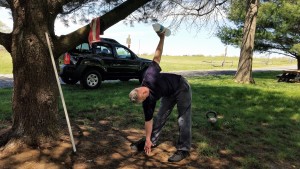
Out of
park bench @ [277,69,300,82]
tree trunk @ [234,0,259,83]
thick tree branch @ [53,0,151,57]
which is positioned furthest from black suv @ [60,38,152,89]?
park bench @ [277,69,300,82]

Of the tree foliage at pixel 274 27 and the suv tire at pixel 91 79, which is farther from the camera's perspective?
the tree foliage at pixel 274 27

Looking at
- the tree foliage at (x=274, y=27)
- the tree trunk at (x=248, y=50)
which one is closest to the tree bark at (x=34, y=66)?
the tree trunk at (x=248, y=50)

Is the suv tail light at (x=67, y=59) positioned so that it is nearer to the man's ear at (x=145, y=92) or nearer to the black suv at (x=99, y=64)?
the black suv at (x=99, y=64)

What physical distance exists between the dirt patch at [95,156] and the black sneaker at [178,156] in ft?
0.20

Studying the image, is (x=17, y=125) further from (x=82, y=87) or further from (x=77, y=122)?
(x=82, y=87)

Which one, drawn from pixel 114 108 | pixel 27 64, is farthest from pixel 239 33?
pixel 27 64

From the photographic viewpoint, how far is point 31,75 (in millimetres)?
4406

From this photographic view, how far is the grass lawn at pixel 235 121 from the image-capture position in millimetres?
5145

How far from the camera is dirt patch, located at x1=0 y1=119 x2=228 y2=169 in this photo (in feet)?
13.6

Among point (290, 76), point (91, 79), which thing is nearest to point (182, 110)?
point (91, 79)

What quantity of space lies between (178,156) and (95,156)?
1.15m

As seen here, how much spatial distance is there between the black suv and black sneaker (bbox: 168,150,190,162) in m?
7.39

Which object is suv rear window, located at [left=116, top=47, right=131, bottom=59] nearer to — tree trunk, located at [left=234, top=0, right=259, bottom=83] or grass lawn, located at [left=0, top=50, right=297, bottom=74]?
tree trunk, located at [left=234, top=0, right=259, bottom=83]

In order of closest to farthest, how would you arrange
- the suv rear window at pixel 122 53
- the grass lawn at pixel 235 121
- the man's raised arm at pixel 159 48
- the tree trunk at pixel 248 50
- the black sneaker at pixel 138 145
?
the man's raised arm at pixel 159 48 → the black sneaker at pixel 138 145 → the grass lawn at pixel 235 121 → the suv rear window at pixel 122 53 → the tree trunk at pixel 248 50
